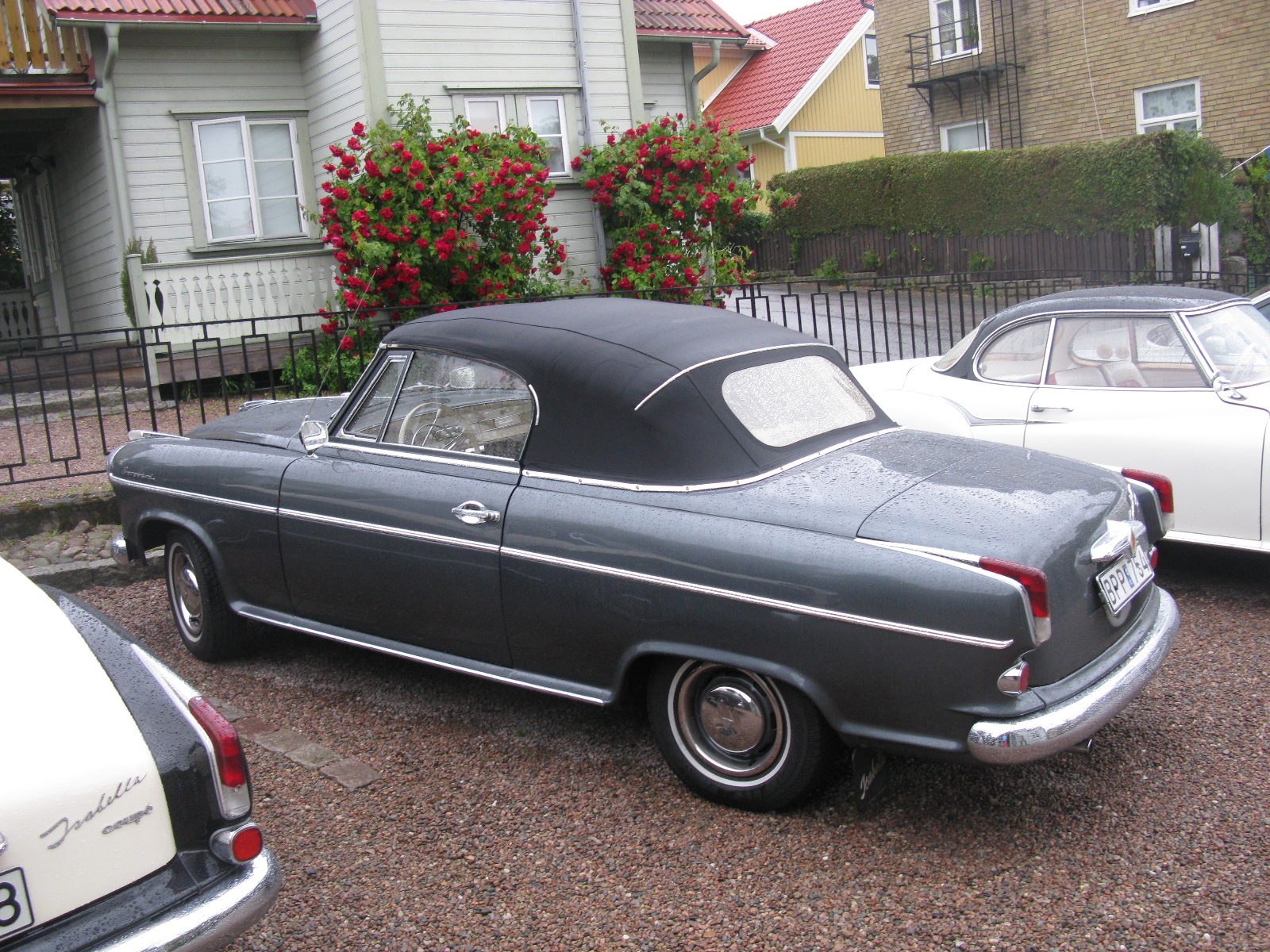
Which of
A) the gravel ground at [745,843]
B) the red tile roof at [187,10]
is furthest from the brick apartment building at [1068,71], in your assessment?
the gravel ground at [745,843]

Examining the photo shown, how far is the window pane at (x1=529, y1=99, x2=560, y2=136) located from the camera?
13373 mm

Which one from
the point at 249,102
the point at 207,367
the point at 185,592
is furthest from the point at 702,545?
the point at 249,102

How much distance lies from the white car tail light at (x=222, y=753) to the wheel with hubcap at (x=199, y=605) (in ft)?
7.88

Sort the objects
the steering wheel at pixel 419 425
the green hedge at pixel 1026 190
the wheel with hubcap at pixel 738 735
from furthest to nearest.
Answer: the green hedge at pixel 1026 190
the steering wheel at pixel 419 425
the wheel with hubcap at pixel 738 735

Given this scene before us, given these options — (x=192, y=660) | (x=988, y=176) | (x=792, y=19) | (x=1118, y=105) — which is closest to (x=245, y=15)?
(x=192, y=660)

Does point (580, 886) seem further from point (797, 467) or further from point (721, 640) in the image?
point (797, 467)

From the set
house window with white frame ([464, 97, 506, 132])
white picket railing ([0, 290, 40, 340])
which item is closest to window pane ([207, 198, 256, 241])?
house window with white frame ([464, 97, 506, 132])

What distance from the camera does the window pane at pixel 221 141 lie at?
1256cm

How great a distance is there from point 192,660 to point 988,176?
56.7 feet

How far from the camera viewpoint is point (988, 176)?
19.0m

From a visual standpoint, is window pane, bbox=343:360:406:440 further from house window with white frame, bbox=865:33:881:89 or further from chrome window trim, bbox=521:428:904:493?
house window with white frame, bbox=865:33:881:89

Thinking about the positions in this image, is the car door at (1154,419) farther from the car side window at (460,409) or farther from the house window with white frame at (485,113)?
the house window with white frame at (485,113)

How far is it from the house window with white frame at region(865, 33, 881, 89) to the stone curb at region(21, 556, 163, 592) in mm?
27581

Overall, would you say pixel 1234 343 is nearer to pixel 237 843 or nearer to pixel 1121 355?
pixel 1121 355
